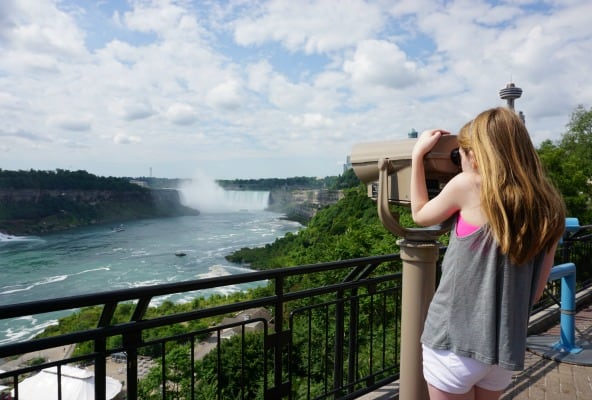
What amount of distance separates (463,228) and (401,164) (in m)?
0.53

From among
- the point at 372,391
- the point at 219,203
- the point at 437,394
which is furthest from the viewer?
the point at 219,203

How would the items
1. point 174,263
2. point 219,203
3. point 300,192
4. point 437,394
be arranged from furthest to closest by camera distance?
point 219,203 → point 300,192 → point 174,263 → point 437,394

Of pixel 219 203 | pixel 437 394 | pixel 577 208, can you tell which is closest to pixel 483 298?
pixel 437 394

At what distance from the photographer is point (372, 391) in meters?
3.19

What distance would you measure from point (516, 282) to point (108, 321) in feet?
5.25

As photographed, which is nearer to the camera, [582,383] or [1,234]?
[582,383]

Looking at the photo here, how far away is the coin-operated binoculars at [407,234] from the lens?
1.86 meters

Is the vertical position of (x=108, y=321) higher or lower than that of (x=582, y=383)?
higher

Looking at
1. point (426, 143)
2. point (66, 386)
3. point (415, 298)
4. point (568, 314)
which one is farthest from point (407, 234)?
point (66, 386)

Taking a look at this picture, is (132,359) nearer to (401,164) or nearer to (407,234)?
(407,234)

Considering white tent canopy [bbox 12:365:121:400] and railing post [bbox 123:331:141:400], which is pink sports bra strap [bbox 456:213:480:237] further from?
white tent canopy [bbox 12:365:121:400]

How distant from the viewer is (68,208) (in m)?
99.0

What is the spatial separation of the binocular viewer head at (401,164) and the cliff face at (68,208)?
103m

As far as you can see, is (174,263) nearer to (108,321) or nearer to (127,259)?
(127,259)
